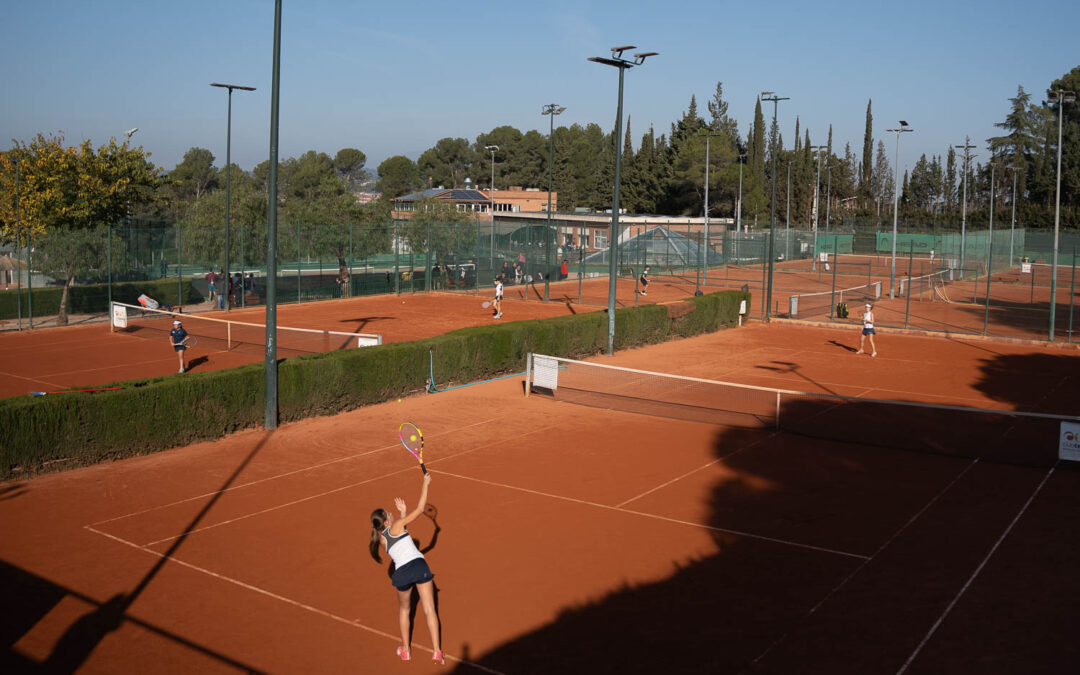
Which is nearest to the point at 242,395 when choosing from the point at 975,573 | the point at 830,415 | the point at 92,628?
the point at 92,628

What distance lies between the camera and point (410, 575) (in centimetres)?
796

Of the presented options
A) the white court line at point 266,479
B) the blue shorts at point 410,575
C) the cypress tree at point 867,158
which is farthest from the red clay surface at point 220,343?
the cypress tree at point 867,158

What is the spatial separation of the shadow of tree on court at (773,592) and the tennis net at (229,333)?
11.8 m

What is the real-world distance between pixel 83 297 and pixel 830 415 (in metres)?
28.8

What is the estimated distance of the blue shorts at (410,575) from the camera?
313 inches

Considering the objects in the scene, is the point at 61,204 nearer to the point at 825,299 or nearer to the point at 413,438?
the point at 413,438

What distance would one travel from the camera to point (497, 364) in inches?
918

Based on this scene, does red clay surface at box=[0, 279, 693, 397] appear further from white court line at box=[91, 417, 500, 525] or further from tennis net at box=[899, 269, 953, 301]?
tennis net at box=[899, 269, 953, 301]

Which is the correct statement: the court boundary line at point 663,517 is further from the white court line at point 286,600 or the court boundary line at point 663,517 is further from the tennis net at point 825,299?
the tennis net at point 825,299


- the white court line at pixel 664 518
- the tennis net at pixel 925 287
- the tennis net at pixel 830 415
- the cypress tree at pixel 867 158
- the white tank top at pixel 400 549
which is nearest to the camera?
the white tank top at pixel 400 549

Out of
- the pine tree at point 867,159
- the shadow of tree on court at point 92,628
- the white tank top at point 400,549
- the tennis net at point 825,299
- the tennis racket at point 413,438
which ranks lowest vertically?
the shadow of tree on court at point 92,628

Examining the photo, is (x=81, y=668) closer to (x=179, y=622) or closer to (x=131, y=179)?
(x=179, y=622)

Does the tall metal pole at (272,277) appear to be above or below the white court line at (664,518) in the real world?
above

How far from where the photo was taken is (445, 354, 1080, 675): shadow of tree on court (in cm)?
816
